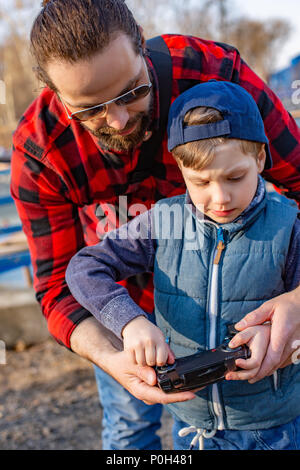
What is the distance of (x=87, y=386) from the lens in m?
3.55

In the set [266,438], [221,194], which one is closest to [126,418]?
[266,438]

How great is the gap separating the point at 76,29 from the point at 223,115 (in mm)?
568

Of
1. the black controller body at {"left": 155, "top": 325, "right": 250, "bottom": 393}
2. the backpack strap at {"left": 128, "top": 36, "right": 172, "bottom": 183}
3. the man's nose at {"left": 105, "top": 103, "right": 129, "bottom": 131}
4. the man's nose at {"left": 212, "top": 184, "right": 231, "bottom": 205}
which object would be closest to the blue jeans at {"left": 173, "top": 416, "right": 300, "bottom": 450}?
the black controller body at {"left": 155, "top": 325, "right": 250, "bottom": 393}

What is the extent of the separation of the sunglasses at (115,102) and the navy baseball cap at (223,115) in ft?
0.65

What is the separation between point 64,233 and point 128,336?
0.72 metres

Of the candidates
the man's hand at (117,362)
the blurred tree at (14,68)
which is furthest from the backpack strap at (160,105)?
the blurred tree at (14,68)

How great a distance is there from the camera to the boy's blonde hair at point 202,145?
1.42 meters

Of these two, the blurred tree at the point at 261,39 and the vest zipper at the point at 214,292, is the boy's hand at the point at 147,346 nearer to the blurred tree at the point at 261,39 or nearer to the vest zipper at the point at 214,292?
the vest zipper at the point at 214,292

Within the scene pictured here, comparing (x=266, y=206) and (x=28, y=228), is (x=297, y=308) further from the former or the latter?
(x=28, y=228)

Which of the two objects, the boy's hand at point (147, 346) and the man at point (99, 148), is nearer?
the boy's hand at point (147, 346)

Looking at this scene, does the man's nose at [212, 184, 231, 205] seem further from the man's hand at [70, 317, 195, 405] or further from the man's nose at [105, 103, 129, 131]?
the man's hand at [70, 317, 195, 405]

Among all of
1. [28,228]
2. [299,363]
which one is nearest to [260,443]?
[299,363]

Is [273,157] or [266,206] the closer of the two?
[266,206]

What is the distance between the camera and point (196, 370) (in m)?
1.34
